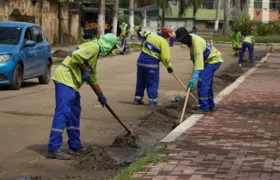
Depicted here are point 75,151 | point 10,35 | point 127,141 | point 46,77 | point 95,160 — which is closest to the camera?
point 95,160

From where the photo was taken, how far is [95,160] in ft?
29.9

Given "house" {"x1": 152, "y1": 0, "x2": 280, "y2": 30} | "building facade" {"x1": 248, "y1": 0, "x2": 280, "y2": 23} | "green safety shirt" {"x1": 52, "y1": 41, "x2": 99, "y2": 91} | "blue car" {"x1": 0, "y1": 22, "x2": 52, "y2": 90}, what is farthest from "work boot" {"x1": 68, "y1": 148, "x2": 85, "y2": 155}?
"building facade" {"x1": 248, "y1": 0, "x2": 280, "y2": 23}

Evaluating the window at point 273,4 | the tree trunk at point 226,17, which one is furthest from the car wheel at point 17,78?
the window at point 273,4

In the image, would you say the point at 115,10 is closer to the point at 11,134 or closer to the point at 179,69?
the point at 179,69

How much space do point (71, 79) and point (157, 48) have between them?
6060 mm

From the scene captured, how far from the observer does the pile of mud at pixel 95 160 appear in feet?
29.2

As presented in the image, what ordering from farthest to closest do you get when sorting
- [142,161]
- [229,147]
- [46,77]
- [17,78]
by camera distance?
[46,77], [17,78], [229,147], [142,161]

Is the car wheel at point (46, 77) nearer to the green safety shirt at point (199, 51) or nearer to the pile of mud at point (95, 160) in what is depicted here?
the green safety shirt at point (199, 51)

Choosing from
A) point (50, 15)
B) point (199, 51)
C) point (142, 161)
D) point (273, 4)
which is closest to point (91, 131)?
point (199, 51)

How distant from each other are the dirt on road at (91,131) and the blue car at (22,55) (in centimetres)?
43

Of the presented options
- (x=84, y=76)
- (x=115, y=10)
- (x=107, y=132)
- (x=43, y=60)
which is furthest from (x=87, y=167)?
(x=115, y=10)

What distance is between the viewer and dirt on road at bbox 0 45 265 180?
879 centimetres

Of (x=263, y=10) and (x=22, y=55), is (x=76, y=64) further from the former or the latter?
(x=263, y=10)

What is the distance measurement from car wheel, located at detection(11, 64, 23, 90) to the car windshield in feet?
2.39
